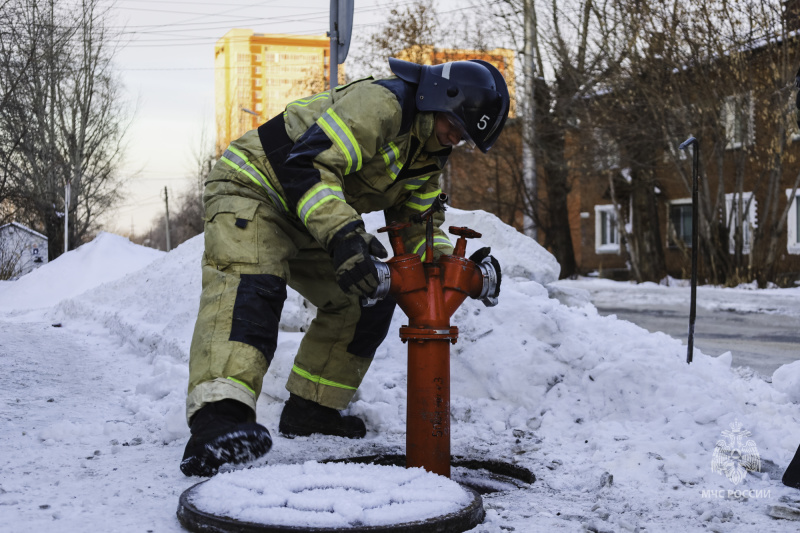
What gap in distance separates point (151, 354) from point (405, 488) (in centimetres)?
385

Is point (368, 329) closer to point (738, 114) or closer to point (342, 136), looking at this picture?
point (342, 136)

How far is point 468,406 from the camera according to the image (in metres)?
3.69

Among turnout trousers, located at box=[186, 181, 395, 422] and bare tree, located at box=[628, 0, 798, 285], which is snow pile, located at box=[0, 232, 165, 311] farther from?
bare tree, located at box=[628, 0, 798, 285]

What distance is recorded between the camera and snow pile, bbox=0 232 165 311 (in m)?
12.3

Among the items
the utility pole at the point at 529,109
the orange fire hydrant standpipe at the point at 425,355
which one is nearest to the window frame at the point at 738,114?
the utility pole at the point at 529,109

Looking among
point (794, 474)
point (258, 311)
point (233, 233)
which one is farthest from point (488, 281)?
point (794, 474)

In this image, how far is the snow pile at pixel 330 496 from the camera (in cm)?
200

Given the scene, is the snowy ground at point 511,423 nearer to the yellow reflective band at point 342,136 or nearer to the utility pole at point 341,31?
A: the yellow reflective band at point 342,136

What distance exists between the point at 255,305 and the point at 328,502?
83cm

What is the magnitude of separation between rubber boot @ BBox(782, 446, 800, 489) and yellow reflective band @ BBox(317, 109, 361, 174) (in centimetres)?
177

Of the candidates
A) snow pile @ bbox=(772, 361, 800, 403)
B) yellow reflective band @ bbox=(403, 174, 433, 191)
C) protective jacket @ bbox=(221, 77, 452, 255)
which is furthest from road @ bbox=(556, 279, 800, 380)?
protective jacket @ bbox=(221, 77, 452, 255)

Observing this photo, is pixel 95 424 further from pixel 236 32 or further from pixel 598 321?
pixel 236 32

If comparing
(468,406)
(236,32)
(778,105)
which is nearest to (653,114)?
(778,105)

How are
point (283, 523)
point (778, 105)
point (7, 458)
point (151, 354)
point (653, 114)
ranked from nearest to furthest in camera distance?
point (283, 523) → point (7, 458) → point (151, 354) → point (778, 105) → point (653, 114)
